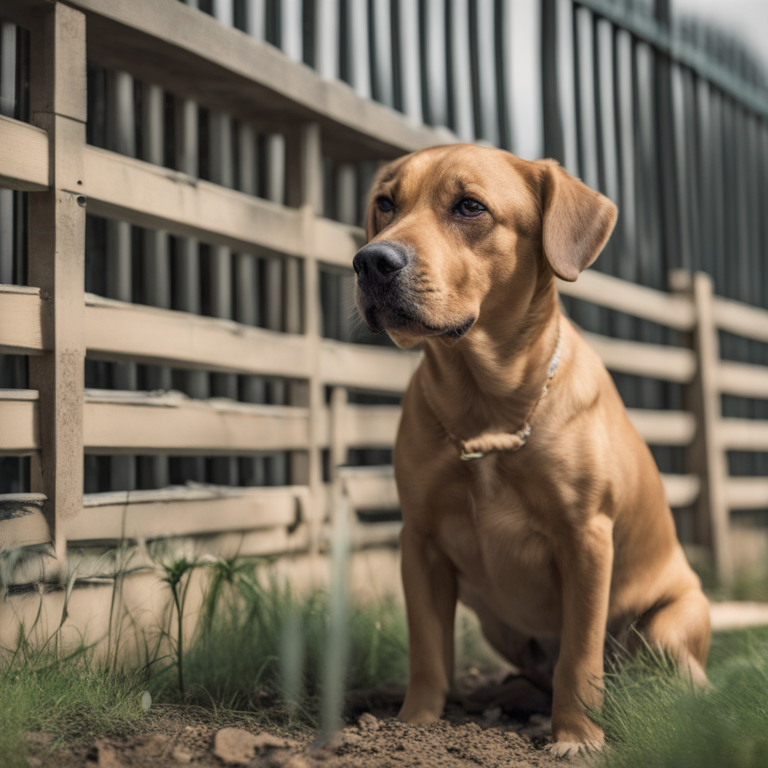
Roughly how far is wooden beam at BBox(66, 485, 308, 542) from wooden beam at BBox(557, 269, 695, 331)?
2077mm

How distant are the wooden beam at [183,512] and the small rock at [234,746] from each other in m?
0.72

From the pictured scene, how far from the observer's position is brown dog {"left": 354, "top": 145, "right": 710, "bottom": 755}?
2082 mm

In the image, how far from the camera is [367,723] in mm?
→ 2121

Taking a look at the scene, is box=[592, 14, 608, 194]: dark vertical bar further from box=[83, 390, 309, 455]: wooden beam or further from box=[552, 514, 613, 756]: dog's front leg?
box=[552, 514, 613, 756]: dog's front leg

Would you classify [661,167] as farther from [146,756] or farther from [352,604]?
[146,756]

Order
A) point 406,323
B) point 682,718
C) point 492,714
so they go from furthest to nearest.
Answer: point 492,714
point 406,323
point 682,718

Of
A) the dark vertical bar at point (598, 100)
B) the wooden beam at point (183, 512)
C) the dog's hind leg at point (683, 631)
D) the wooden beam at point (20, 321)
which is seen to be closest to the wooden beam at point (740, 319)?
the dark vertical bar at point (598, 100)

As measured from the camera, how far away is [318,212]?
332cm

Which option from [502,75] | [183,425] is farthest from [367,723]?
[502,75]

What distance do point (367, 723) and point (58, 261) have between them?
147 centimetres

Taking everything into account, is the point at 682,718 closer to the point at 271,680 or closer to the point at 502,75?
the point at 271,680

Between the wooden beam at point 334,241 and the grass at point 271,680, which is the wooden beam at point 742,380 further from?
the wooden beam at point 334,241

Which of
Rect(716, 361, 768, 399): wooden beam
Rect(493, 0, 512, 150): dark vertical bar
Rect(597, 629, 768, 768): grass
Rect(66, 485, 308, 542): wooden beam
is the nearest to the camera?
Rect(597, 629, 768, 768): grass

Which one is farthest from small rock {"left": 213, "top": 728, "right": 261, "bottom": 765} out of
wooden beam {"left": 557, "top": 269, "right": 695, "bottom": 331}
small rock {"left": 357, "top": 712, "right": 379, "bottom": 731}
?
wooden beam {"left": 557, "top": 269, "right": 695, "bottom": 331}
